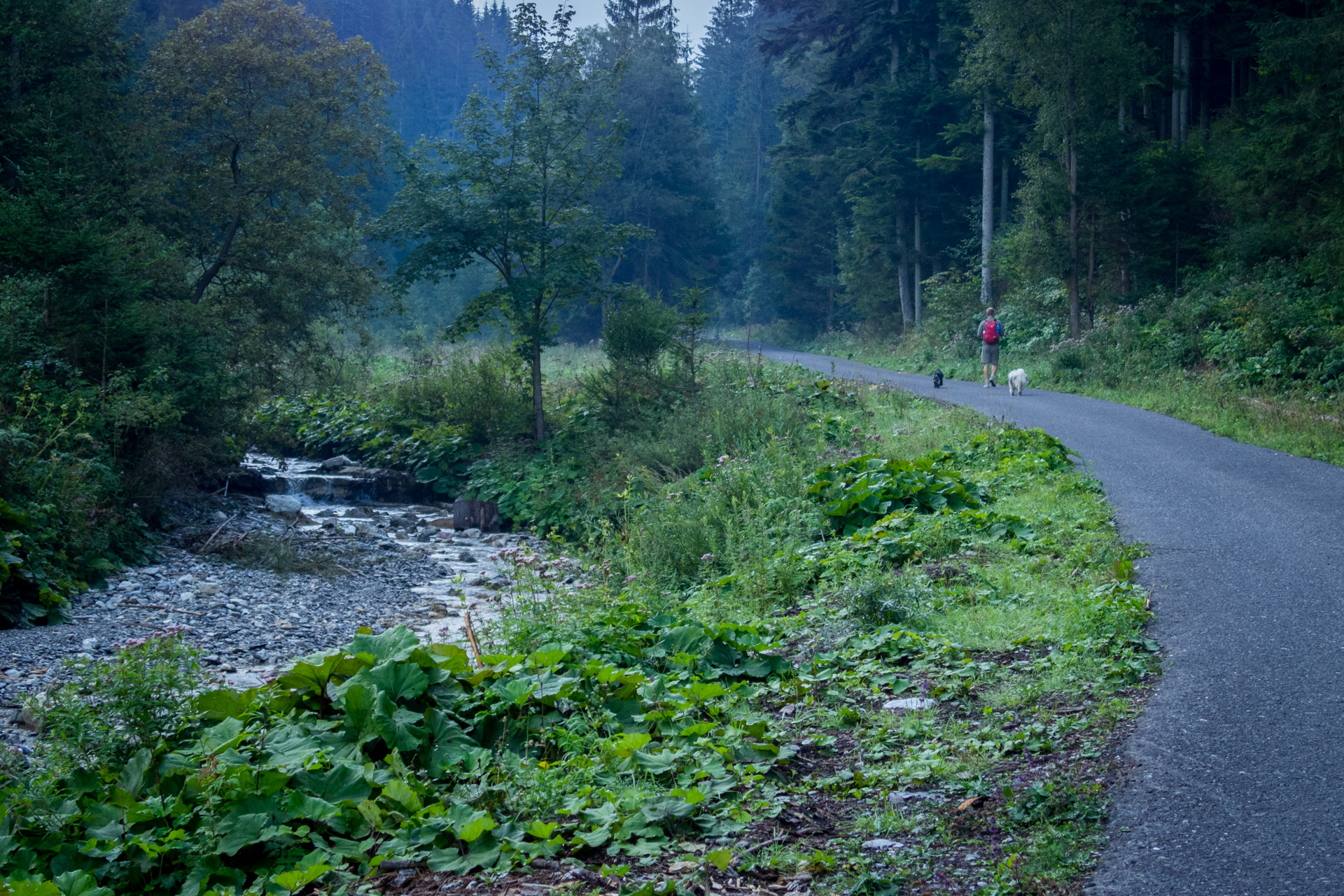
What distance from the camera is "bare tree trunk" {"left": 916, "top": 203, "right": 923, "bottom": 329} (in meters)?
35.5

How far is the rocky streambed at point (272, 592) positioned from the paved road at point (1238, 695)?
4323mm

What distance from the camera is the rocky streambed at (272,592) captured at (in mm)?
7344

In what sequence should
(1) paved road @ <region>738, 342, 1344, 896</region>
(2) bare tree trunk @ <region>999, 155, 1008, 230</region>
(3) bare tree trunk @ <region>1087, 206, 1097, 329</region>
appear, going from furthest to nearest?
(2) bare tree trunk @ <region>999, 155, 1008, 230</region>, (3) bare tree trunk @ <region>1087, 206, 1097, 329</region>, (1) paved road @ <region>738, 342, 1344, 896</region>

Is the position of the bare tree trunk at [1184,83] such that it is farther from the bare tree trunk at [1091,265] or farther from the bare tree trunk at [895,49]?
the bare tree trunk at [895,49]

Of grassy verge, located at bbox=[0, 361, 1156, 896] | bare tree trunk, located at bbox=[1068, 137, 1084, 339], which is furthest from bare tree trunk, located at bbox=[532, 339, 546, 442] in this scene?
bare tree trunk, located at bbox=[1068, 137, 1084, 339]

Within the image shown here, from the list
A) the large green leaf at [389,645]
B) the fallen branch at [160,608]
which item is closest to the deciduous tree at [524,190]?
the fallen branch at [160,608]

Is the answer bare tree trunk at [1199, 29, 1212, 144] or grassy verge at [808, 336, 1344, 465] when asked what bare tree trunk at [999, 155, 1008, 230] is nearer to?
bare tree trunk at [1199, 29, 1212, 144]

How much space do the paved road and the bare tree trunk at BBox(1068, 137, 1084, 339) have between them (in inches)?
607

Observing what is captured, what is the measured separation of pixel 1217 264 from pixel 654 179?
1242 inches

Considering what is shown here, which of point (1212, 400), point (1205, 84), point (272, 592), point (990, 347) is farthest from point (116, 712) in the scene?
point (1205, 84)

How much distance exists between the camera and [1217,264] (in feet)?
70.9

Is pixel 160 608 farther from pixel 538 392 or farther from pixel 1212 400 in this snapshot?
pixel 1212 400

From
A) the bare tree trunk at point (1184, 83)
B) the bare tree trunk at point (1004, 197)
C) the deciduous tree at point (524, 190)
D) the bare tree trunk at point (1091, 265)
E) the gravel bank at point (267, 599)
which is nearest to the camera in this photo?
the gravel bank at point (267, 599)

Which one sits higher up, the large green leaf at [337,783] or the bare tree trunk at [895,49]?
the bare tree trunk at [895,49]
